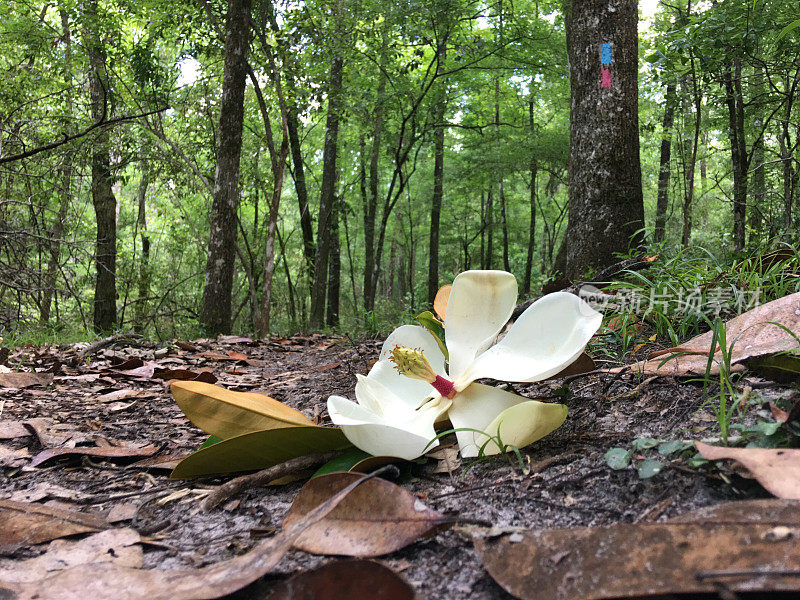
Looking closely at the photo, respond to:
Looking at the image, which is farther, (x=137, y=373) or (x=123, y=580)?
(x=137, y=373)

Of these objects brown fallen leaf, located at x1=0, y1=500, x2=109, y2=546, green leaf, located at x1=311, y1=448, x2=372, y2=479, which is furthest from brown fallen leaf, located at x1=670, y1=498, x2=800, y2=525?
brown fallen leaf, located at x1=0, y1=500, x2=109, y2=546

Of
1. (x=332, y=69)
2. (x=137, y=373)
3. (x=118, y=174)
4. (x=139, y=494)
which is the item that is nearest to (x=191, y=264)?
(x=118, y=174)

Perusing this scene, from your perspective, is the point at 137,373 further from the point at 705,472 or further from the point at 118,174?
the point at 118,174

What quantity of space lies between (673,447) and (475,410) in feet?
1.22

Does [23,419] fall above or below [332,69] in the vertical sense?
below

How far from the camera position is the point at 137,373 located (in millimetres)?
2379

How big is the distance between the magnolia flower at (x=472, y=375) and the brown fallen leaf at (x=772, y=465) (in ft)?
0.97

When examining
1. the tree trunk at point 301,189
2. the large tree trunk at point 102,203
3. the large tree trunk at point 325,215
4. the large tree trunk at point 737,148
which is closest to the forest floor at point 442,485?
the large tree trunk at point 737,148

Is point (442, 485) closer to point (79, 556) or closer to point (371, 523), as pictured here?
point (371, 523)

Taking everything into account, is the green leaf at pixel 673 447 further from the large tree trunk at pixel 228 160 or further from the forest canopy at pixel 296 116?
→ the large tree trunk at pixel 228 160

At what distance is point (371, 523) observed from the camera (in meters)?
0.77

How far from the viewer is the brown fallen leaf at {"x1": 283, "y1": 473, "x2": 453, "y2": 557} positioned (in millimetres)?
730

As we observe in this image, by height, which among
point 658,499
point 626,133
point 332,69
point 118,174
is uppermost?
point 332,69

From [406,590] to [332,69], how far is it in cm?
858
